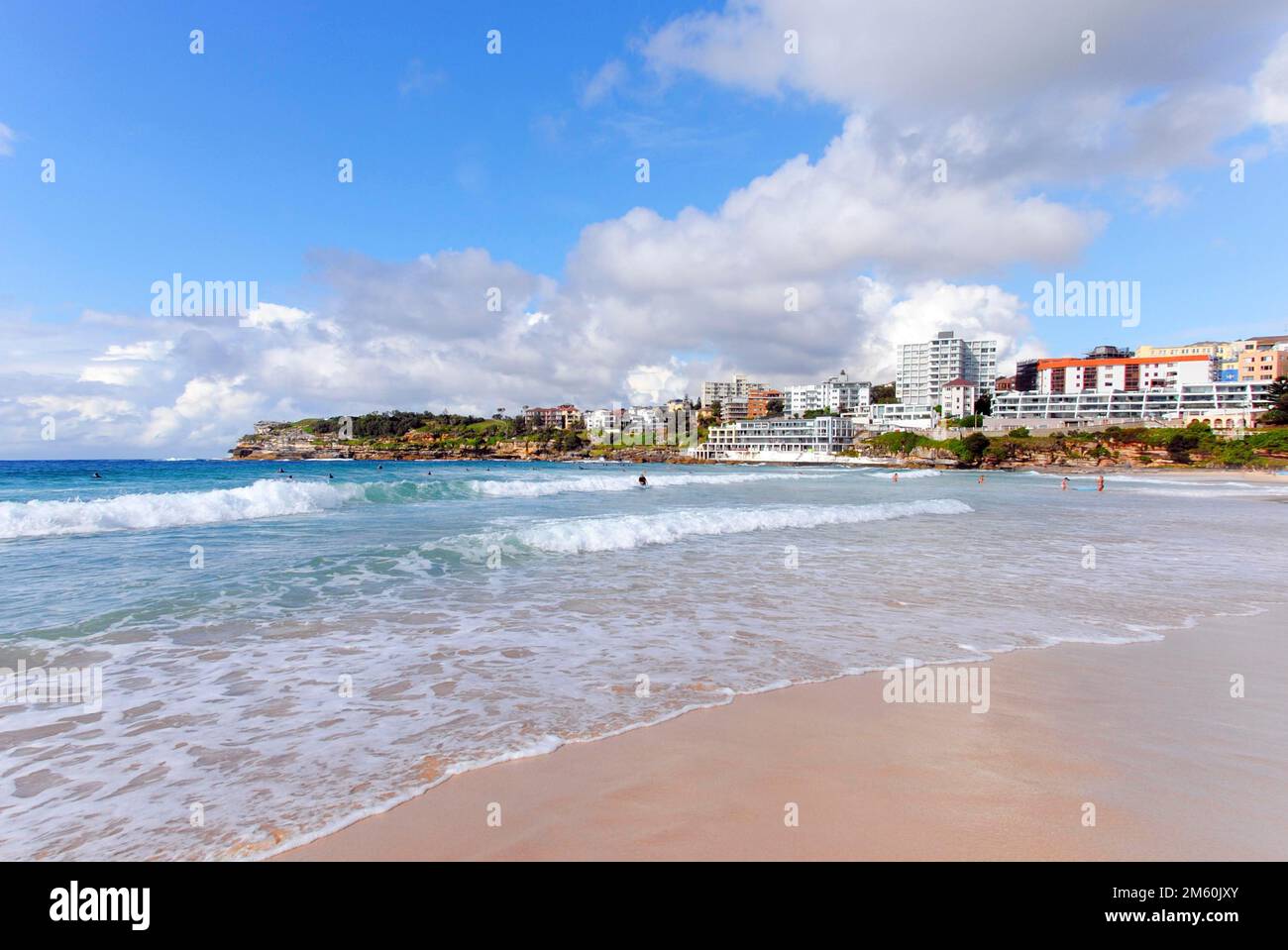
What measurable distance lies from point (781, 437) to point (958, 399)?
41066 millimetres

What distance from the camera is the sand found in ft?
10.8

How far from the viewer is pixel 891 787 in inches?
154

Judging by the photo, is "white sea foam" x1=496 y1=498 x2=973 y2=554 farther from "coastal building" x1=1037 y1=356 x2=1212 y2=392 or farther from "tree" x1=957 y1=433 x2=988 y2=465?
"coastal building" x1=1037 y1=356 x2=1212 y2=392

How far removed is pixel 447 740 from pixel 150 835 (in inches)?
68.3

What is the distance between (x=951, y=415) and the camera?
5704 inches

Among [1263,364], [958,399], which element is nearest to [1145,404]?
[1263,364]

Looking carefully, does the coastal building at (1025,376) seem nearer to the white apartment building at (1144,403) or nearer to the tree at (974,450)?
the white apartment building at (1144,403)

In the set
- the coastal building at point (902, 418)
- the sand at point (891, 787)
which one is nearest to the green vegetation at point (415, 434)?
the coastal building at point (902, 418)

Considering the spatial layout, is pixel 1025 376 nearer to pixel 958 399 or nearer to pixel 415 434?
pixel 958 399

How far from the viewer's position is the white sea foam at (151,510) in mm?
16641

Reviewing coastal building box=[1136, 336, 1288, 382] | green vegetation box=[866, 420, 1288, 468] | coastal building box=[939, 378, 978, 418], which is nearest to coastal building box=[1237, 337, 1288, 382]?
coastal building box=[1136, 336, 1288, 382]

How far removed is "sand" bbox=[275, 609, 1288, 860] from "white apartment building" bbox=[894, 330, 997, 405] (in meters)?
168
